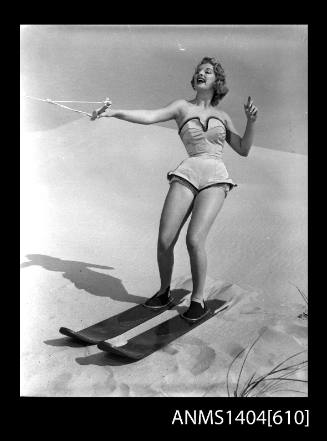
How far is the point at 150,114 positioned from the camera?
13.3ft

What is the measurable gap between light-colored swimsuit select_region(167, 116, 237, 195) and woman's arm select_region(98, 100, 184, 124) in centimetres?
12

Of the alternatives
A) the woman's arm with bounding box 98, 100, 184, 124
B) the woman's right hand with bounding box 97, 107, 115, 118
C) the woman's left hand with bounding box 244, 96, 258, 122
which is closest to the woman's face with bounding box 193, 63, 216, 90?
the woman's arm with bounding box 98, 100, 184, 124

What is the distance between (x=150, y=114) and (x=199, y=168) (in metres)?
0.49

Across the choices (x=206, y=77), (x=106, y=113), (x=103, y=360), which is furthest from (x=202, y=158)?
(x=103, y=360)

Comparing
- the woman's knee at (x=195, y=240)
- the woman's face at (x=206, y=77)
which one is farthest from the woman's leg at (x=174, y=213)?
the woman's face at (x=206, y=77)

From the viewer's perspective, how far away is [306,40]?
13.6ft

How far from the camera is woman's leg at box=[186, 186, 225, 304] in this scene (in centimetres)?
399

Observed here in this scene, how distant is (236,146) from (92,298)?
1.49 metres

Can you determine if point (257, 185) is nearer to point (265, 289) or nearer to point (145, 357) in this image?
point (265, 289)

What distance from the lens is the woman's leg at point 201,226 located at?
3.99 m

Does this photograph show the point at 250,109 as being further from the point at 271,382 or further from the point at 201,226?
the point at 271,382

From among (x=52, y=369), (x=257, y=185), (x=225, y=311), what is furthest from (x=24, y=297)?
(x=257, y=185)

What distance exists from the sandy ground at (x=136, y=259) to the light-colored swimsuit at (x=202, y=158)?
63 cm

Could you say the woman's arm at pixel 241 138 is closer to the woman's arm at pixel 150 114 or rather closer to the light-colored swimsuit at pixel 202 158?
the light-colored swimsuit at pixel 202 158
